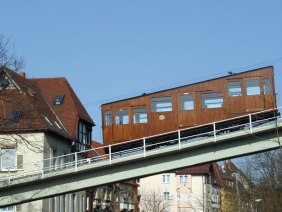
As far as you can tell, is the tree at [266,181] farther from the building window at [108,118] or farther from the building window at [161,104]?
the building window at [108,118]

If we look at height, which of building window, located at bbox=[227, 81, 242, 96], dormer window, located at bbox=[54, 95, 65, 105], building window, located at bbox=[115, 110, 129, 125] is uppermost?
dormer window, located at bbox=[54, 95, 65, 105]

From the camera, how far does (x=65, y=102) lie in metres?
48.7

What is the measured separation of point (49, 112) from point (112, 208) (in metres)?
20.7

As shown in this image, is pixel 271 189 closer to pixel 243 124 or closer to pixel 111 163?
pixel 243 124

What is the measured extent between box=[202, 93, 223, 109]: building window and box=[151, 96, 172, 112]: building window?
5.26 ft

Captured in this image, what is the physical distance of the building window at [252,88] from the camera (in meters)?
27.5

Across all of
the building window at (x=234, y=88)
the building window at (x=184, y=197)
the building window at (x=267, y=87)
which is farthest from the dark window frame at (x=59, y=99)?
the building window at (x=184, y=197)

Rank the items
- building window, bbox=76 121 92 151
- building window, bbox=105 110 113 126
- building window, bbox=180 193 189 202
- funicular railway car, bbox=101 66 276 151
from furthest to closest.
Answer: building window, bbox=180 193 189 202, building window, bbox=76 121 92 151, building window, bbox=105 110 113 126, funicular railway car, bbox=101 66 276 151

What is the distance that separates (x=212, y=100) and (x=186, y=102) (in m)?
1.18

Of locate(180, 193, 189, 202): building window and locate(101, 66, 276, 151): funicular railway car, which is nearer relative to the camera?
locate(101, 66, 276, 151): funicular railway car

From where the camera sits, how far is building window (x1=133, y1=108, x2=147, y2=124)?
28984mm

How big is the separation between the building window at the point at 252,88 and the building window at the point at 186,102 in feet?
8.46

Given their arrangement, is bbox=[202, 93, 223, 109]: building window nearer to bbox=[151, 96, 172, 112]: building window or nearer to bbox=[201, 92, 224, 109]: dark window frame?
bbox=[201, 92, 224, 109]: dark window frame

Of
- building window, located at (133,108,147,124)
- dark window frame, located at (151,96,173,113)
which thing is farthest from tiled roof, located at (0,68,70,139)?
dark window frame, located at (151,96,173,113)
